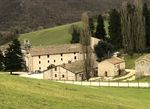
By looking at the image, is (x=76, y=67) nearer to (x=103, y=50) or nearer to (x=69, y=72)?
(x=69, y=72)

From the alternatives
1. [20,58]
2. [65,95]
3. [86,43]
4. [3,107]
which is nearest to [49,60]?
[20,58]

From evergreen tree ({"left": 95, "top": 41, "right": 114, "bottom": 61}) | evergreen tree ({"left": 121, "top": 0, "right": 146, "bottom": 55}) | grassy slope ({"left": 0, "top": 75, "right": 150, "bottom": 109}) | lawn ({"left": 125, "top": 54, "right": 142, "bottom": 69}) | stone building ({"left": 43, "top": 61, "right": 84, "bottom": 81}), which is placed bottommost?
grassy slope ({"left": 0, "top": 75, "right": 150, "bottom": 109})

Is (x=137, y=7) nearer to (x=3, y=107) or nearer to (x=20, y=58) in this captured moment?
(x=20, y=58)

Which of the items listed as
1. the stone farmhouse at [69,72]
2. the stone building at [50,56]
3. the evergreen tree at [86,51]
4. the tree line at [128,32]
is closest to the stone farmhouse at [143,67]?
the evergreen tree at [86,51]

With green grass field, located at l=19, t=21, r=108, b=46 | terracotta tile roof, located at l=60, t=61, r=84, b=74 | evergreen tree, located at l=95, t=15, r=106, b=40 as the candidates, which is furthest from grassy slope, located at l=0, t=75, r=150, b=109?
green grass field, located at l=19, t=21, r=108, b=46

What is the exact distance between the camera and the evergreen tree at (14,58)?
105m

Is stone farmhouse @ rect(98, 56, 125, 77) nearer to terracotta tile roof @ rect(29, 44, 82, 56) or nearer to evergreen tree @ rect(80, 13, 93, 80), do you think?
evergreen tree @ rect(80, 13, 93, 80)

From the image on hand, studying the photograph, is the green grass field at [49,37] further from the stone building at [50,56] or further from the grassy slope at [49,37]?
the stone building at [50,56]

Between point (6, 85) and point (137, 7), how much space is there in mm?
73249

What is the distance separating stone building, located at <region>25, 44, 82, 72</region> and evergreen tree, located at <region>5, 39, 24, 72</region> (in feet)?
6.79

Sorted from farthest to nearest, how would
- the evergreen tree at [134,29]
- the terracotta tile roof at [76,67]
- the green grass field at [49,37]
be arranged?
the green grass field at [49,37], the evergreen tree at [134,29], the terracotta tile roof at [76,67]

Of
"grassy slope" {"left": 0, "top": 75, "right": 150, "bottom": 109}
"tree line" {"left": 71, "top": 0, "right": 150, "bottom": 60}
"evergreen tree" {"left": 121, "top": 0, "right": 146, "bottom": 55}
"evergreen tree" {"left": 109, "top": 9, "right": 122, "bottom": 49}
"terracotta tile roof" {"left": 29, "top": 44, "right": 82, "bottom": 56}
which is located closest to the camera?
"grassy slope" {"left": 0, "top": 75, "right": 150, "bottom": 109}

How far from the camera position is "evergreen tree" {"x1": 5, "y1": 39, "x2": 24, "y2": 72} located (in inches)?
4144

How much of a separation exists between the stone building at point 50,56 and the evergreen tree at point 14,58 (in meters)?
2.07
